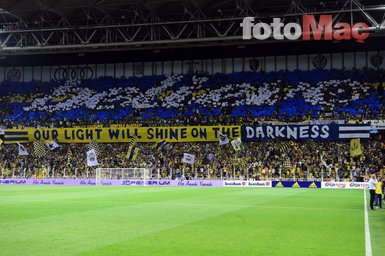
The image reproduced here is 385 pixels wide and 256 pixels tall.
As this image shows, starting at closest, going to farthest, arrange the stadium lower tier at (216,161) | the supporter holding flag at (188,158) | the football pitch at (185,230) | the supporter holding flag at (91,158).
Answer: the football pitch at (185,230)
the stadium lower tier at (216,161)
the supporter holding flag at (188,158)
the supporter holding flag at (91,158)

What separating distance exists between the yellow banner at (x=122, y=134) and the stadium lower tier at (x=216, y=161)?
754 millimetres

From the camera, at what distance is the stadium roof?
4591 cm

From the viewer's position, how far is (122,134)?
5541 cm


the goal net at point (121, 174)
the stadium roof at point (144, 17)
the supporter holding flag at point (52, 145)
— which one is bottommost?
the goal net at point (121, 174)

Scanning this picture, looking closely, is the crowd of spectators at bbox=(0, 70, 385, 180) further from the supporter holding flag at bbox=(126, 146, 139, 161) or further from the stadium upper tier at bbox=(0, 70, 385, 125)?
the supporter holding flag at bbox=(126, 146, 139, 161)

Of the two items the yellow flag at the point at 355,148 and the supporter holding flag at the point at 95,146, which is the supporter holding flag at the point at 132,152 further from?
the yellow flag at the point at 355,148

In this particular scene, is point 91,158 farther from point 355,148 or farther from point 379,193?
point 379,193

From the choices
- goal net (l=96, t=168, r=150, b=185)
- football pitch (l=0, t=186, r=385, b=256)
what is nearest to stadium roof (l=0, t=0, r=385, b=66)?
goal net (l=96, t=168, r=150, b=185)

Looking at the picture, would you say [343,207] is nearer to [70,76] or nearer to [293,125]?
[293,125]

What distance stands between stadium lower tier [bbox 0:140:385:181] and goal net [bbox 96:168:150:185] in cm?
108

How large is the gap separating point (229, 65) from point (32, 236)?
5462 centimetres

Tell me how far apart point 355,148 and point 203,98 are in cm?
1946

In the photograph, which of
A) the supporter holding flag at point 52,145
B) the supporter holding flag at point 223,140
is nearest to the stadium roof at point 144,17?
the supporter holding flag at point 223,140

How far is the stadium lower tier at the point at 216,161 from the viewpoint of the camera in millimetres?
45812
